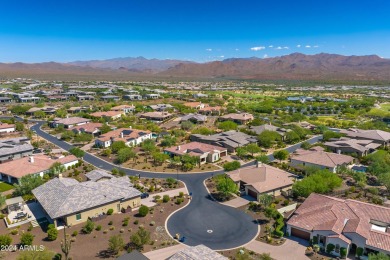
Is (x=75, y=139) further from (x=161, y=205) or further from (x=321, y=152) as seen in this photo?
(x=321, y=152)

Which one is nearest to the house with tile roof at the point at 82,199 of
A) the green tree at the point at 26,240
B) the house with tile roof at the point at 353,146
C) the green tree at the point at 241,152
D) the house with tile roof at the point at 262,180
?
the green tree at the point at 26,240

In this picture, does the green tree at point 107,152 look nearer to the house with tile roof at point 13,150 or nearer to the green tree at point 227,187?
the house with tile roof at point 13,150

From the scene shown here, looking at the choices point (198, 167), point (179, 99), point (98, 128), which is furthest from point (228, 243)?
point (179, 99)

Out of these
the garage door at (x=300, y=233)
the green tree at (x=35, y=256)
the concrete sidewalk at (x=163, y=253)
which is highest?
the green tree at (x=35, y=256)

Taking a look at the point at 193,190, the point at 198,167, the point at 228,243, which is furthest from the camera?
the point at 198,167

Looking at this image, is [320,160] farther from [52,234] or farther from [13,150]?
[13,150]

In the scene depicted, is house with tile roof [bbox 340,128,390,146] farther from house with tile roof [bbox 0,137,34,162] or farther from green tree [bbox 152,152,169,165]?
house with tile roof [bbox 0,137,34,162]
